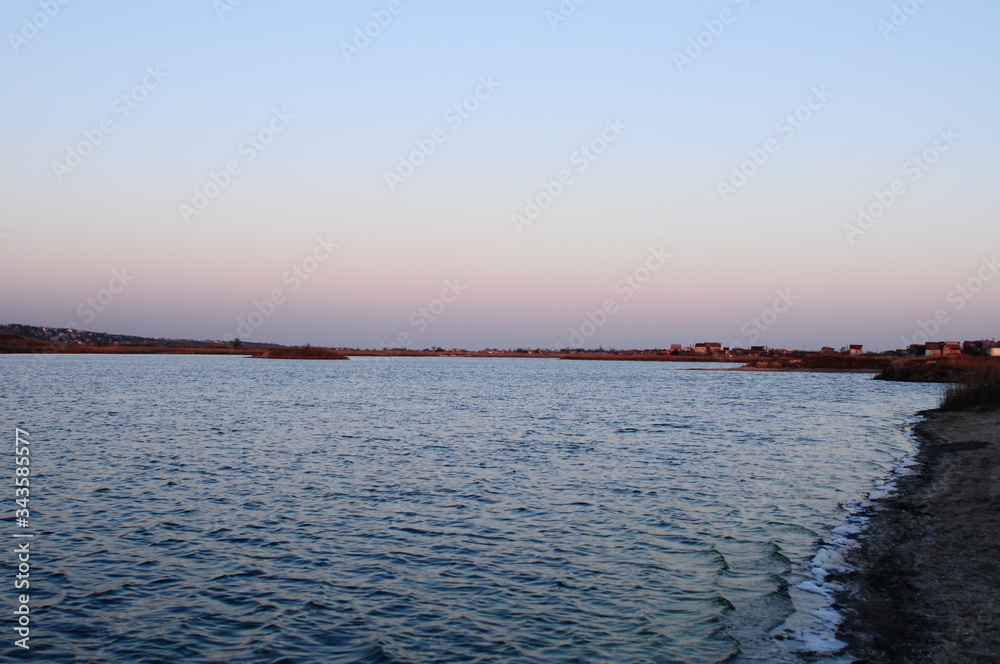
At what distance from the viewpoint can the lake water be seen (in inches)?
433

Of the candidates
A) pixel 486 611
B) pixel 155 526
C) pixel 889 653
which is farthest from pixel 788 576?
pixel 155 526

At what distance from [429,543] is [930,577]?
32.4 feet

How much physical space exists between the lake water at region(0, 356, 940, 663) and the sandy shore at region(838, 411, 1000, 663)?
978 mm

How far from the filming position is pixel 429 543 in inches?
650

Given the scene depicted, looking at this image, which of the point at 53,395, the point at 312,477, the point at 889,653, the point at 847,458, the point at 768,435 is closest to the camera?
the point at 889,653

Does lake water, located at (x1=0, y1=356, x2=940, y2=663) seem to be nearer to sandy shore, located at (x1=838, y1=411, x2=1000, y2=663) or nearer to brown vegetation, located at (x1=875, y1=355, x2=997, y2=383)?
sandy shore, located at (x1=838, y1=411, x2=1000, y2=663)

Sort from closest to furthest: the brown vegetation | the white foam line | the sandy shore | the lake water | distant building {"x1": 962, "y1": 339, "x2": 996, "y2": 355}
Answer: the sandy shore, the white foam line, the lake water, the brown vegetation, distant building {"x1": 962, "y1": 339, "x2": 996, "y2": 355}

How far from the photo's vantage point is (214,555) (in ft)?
50.3

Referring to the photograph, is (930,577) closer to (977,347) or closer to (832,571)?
(832,571)

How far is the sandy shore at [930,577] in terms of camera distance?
33.1 feet

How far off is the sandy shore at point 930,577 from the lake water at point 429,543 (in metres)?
0.98

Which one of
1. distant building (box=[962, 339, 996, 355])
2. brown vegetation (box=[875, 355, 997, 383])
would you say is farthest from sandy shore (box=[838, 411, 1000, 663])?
distant building (box=[962, 339, 996, 355])

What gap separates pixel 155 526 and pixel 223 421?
94.9 feet

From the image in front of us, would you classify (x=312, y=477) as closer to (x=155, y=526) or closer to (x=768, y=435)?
(x=155, y=526)
